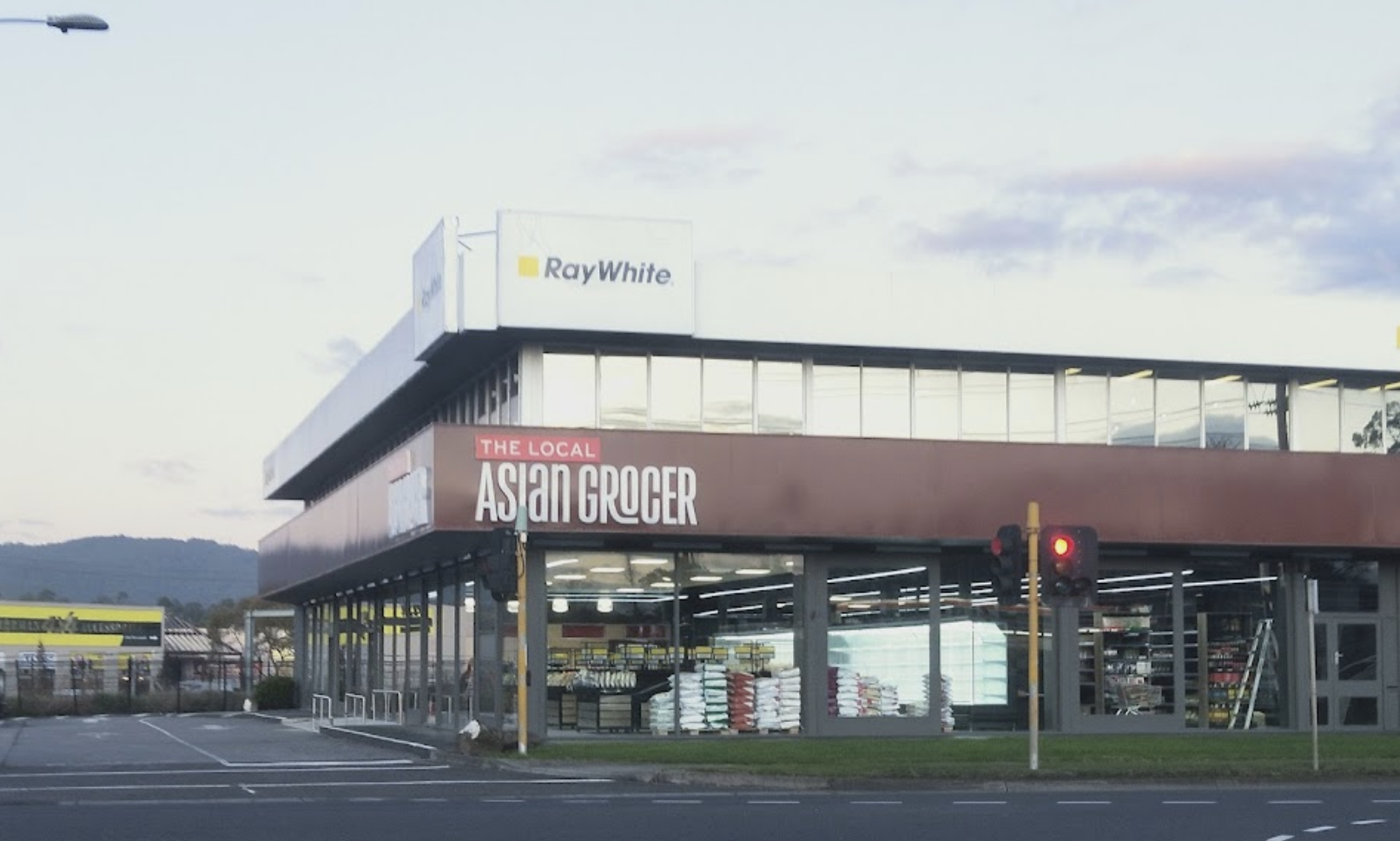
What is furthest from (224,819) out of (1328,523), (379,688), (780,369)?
(379,688)

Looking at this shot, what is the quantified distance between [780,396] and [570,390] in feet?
12.6

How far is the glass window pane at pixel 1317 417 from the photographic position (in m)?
39.4

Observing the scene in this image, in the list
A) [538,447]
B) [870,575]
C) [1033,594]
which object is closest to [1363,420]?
[870,575]

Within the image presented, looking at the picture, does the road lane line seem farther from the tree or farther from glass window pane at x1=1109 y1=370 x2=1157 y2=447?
the tree

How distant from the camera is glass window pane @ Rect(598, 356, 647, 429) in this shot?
35.5 m

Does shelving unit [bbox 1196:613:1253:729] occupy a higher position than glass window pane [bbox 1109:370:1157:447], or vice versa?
glass window pane [bbox 1109:370:1157:447]

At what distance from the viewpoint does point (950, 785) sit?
85.6 ft

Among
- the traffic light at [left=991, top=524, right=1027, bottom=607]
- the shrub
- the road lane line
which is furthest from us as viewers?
the shrub

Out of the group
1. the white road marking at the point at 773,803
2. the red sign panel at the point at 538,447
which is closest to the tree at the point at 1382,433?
the red sign panel at the point at 538,447

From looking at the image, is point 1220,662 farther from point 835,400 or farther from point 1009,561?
point 1009,561

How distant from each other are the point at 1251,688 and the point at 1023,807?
59.6ft

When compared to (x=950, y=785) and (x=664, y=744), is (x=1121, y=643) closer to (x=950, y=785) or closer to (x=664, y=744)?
(x=664, y=744)

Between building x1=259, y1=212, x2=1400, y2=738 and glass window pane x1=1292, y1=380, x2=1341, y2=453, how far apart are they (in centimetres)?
6

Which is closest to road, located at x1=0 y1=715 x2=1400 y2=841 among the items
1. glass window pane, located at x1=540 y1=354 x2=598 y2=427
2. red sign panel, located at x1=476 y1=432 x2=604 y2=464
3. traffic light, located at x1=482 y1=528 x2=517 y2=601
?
traffic light, located at x1=482 y1=528 x2=517 y2=601
